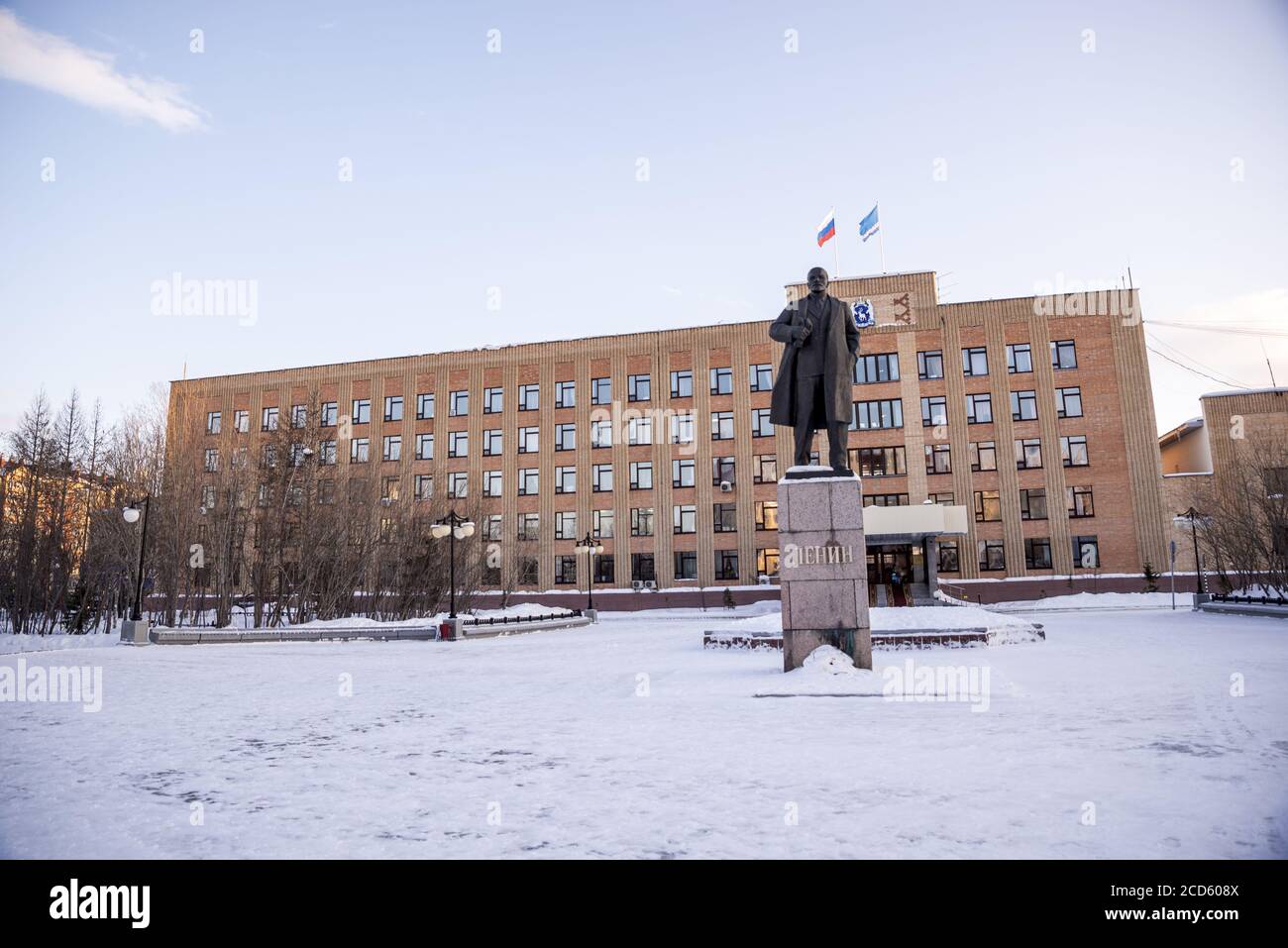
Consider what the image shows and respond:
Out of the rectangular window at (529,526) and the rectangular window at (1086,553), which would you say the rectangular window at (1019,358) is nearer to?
the rectangular window at (1086,553)

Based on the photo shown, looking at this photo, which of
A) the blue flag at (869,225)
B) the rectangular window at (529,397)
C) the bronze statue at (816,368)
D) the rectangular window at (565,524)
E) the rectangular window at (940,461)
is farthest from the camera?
the rectangular window at (529,397)

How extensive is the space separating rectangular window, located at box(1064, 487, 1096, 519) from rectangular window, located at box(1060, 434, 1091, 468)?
61.2 inches

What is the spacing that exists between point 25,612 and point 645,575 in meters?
33.1

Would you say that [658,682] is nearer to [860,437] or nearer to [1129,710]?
[1129,710]

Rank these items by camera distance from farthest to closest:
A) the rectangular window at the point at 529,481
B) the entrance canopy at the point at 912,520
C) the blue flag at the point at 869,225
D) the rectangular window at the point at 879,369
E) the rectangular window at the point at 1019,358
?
the rectangular window at the point at 529,481 < the rectangular window at the point at 879,369 < the rectangular window at the point at 1019,358 < the blue flag at the point at 869,225 < the entrance canopy at the point at 912,520

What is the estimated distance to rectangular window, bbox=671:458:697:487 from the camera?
170ft

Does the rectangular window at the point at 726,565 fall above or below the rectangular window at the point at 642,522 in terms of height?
below

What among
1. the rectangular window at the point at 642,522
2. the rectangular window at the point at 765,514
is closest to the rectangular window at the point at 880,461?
the rectangular window at the point at 765,514

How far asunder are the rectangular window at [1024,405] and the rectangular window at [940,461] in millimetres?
4561

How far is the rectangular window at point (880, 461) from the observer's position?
4884cm

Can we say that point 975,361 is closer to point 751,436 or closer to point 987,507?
point 987,507

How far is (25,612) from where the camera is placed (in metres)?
28.2
